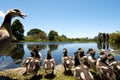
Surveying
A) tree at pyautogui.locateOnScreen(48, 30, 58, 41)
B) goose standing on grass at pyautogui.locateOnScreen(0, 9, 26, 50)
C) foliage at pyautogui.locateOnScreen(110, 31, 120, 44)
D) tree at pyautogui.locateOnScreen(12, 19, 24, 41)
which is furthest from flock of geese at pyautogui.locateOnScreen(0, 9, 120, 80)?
tree at pyautogui.locateOnScreen(48, 30, 58, 41)

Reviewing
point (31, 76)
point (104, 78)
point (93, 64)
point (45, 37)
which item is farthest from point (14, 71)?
point (45, 37)

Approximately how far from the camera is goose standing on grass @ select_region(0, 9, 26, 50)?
10.1 metres

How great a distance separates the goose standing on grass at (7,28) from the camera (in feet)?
33.1

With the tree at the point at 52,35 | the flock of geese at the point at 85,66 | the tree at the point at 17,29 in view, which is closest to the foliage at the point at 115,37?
the tree at the point at 17,29

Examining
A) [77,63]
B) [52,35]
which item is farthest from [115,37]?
[77,63]

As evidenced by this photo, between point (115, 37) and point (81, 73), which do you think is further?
point (115, 37)

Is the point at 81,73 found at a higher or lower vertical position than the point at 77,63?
lower

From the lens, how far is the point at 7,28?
34.6 ft

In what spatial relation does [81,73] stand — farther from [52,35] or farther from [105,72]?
[52,35]

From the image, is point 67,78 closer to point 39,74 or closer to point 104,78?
point 39,74

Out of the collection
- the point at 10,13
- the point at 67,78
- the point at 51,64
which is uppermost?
the point at 10,13

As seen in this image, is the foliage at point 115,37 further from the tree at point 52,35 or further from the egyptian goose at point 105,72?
the egyptian goose at point 105,72

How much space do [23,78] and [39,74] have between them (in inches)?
45.8

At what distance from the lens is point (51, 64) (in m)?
11.8
